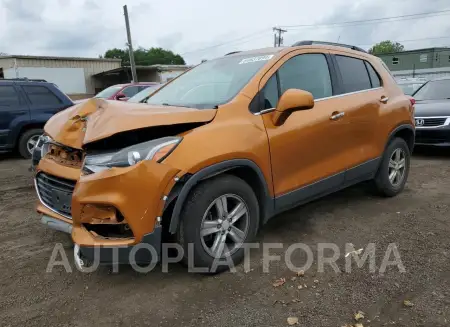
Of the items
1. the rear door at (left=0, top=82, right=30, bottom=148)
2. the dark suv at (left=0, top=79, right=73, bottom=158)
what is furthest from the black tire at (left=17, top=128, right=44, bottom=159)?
the rear door at (left=0, top=82, right=30, bottom=148)

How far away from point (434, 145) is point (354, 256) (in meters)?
4.97

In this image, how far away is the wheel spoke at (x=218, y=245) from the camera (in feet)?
10.0

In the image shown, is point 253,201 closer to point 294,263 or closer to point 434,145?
point 294,263

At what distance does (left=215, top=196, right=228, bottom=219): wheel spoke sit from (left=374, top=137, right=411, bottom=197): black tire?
2.42m

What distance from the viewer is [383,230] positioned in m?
3.93

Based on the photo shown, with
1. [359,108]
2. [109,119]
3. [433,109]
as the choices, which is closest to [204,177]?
[109,119]

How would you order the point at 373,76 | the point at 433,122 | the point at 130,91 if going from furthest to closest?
1. the point at 130,91
2. the point at 433,122
3. the point at 373,76

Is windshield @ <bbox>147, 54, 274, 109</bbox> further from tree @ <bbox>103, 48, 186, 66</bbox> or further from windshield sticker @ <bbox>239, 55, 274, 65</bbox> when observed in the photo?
tree @ <bbox>103, 48, 186, 66</bbox>

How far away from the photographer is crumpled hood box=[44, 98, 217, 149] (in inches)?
109

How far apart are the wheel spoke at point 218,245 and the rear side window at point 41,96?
6.88 metres

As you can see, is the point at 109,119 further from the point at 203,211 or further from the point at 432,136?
Answer: the point at 432,136

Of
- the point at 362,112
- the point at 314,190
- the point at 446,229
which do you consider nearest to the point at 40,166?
the point at 314,190

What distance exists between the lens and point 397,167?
194 inches

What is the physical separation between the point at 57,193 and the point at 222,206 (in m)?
1.27
